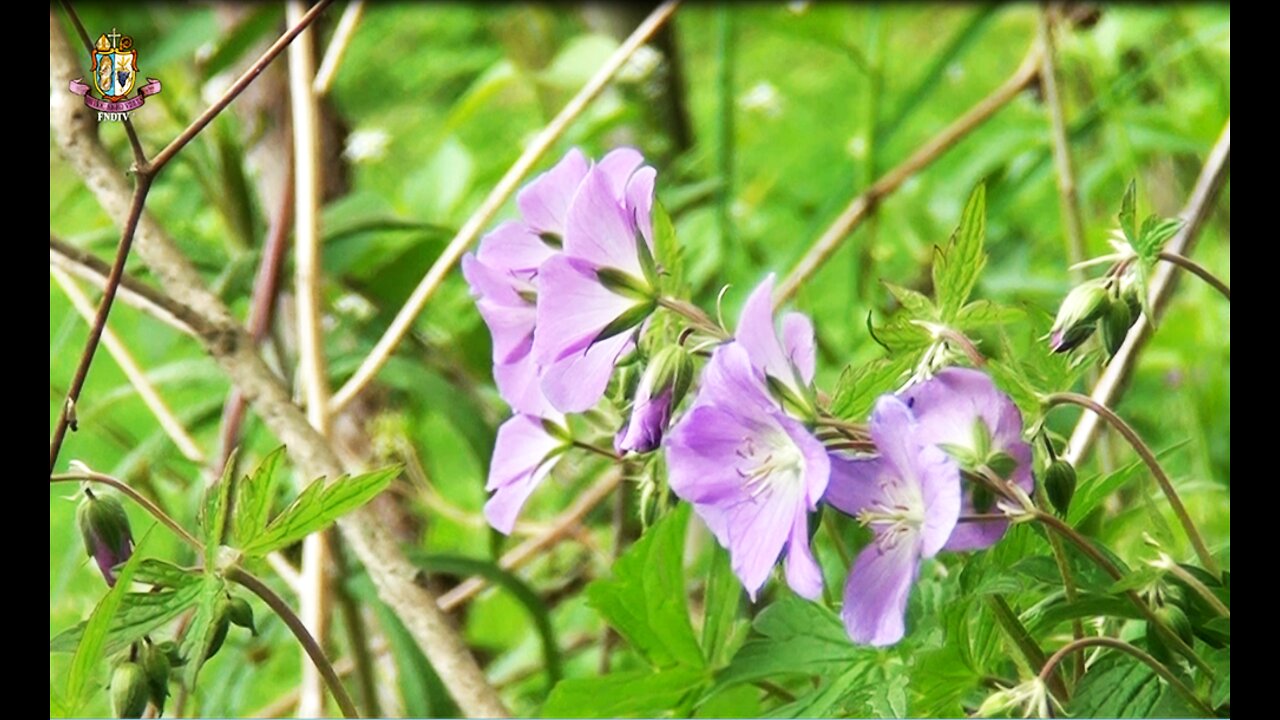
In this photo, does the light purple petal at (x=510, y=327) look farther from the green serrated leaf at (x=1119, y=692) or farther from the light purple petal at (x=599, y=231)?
the green serrated leaf at (x=1119, y=692)

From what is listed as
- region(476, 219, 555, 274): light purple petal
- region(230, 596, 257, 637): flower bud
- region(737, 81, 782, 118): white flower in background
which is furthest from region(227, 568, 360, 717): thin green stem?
region(737, 81, 782, 118): white flower in background

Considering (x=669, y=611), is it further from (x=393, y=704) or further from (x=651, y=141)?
(x=651, y=141)

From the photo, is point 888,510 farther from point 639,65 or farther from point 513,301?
point 639,65

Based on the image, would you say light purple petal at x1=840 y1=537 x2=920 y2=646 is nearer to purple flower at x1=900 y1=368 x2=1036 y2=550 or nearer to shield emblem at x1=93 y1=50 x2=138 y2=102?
purple flower at x1=900 y1=368 x2=1036 y2=550

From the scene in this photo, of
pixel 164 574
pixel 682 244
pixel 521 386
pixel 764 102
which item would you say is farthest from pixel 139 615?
pixel 764 102

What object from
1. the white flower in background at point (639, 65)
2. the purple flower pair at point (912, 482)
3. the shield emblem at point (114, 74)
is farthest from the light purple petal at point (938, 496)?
the white flower in background at point (639, 65)

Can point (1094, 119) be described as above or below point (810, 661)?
above
